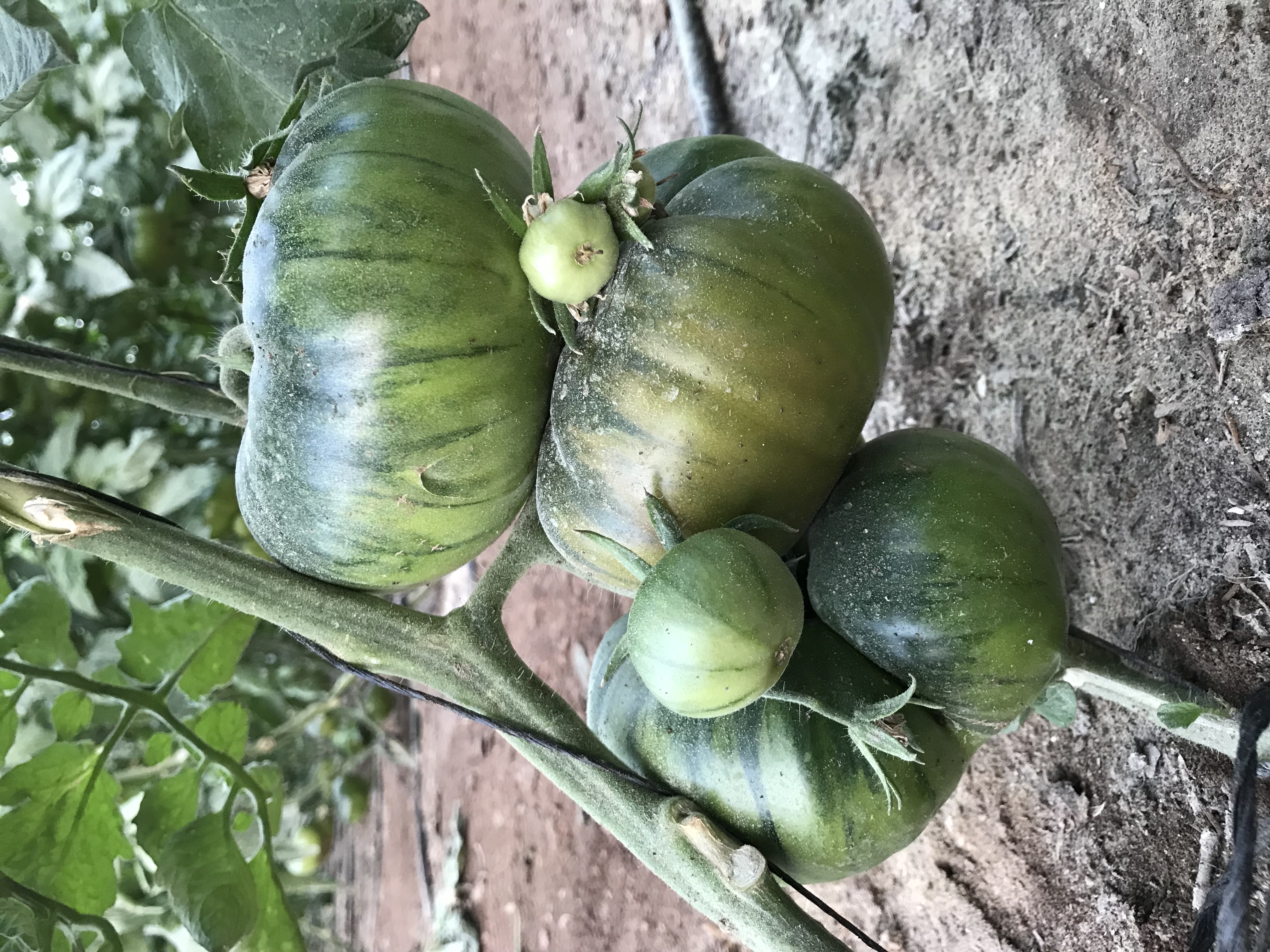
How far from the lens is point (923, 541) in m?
1.10

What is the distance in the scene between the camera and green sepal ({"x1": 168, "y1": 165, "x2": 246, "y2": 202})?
3.62ft

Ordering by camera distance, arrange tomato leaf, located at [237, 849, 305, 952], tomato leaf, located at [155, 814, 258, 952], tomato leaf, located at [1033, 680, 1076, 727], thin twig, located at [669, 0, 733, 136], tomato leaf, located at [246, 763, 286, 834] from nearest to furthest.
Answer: tomato leaf, located at [1033, 680, 1076, 727]
tomato leaf, located at [155, 814, 258, 952]
tomato leaf, located at [237, 849, 305, 952]
tomato leaf, located at [246, 763, 286, 834]
thin twig, located at [669, 0, 733, 136]

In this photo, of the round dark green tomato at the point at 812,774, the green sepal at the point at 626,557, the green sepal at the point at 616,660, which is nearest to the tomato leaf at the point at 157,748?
the green sepal at the point at 616,660

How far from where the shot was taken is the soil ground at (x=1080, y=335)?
3.97 ft

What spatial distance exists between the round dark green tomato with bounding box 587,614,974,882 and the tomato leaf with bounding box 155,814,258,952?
27.8 inches

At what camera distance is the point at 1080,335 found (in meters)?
1.44

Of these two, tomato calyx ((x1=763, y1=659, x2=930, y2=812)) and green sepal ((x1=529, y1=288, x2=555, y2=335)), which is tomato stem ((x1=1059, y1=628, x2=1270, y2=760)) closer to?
tomato calyx ((x1=763, y1=659, x2=930, y2=812))

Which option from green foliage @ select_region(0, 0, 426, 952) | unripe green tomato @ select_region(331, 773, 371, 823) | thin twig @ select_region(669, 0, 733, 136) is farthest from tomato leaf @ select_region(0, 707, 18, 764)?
unripe green tomato @ select_region(331, 773, 371, 823)

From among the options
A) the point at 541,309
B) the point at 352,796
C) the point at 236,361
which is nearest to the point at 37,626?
the point at 236,361

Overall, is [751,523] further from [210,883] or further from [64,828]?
[64,828]

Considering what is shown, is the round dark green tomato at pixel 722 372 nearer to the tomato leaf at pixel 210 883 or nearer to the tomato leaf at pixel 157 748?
the tomato leaf at pixel 210 883

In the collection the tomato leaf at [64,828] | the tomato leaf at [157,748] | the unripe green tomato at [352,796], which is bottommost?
the unripe green tomato at [352,796]

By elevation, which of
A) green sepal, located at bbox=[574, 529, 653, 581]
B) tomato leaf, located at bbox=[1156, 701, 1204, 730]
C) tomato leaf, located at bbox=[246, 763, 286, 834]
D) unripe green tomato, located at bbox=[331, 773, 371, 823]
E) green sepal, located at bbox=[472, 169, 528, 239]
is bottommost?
unripe green tomato, located at bbox=[331, 773, 371, 823]

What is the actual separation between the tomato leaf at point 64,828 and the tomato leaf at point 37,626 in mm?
192
